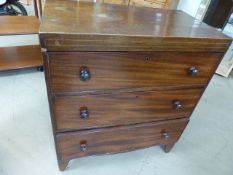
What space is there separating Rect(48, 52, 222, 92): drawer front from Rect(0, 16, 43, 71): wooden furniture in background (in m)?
1.18

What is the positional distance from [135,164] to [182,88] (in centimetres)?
64

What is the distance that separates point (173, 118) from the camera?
1093mm

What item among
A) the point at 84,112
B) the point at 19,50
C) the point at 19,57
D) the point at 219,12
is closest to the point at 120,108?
the point at 84,112

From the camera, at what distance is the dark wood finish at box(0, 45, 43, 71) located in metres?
1.75

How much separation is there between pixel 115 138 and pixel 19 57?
1387 millimetres

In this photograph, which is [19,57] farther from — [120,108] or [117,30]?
[117,30]

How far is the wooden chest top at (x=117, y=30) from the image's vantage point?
61cm

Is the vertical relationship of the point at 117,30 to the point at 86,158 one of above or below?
above

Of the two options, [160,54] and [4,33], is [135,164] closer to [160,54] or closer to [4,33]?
[160,54]

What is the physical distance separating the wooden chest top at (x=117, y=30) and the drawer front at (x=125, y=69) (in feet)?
0.11

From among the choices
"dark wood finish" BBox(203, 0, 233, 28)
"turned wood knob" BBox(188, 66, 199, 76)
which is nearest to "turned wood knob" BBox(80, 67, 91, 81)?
"turned wood knob" BBox(188, 66, 199, 76)

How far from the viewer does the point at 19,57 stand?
6.14 ft

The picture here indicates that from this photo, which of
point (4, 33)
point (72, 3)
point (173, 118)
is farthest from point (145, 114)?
point (4, 33)

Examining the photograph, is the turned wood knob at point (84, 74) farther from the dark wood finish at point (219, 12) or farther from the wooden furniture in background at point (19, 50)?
the dark wood finish at point (219, 12)
